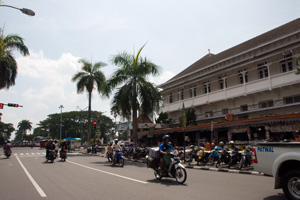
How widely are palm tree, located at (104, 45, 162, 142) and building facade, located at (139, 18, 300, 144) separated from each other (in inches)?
131

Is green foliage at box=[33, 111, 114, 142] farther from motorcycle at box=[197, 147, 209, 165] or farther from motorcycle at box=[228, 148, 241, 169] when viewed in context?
motorcycle at box=[228, 148, 241, 169]

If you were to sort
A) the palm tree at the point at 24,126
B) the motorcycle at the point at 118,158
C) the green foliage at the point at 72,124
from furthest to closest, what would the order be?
the palm tree at the point at 24,126
the green foliage at the point at 72,124
the motorcycle at the point at 118,158

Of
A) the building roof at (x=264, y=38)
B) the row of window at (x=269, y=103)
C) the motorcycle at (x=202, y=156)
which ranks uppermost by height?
the building roof at (x=264, y=38)

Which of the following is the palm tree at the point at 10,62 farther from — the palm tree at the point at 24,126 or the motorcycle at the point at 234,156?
the palm tree at the point at 24,126

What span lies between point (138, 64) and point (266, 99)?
42.9ft

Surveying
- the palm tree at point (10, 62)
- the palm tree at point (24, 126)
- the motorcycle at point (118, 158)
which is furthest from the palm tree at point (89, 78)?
the palm tree at point (24, 126)

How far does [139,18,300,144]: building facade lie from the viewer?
18984 millimetres

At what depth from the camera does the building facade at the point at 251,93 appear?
19.0m

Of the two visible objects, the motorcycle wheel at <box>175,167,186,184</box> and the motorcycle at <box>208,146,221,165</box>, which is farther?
the motorcycle at <box>208,146,221,165</box>

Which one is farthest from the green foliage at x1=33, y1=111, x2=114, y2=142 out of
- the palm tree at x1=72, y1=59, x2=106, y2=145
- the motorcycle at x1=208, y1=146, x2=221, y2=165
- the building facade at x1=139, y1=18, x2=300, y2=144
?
the motorcycle at x1=208, y1=146, x2=221, y2=165

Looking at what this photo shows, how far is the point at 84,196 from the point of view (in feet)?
19.5

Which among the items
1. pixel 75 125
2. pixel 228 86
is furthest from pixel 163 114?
pixel 75 125

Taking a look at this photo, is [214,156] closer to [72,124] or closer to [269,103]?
[269,103]

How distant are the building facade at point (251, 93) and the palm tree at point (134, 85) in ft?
10.9
